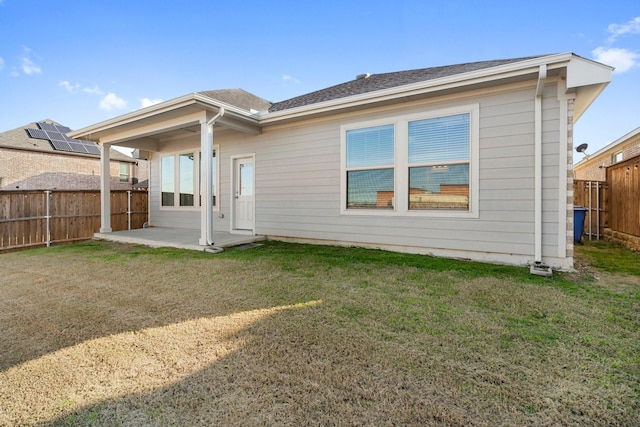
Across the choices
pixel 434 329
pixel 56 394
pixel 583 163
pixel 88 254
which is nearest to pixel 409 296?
pixel 434 329

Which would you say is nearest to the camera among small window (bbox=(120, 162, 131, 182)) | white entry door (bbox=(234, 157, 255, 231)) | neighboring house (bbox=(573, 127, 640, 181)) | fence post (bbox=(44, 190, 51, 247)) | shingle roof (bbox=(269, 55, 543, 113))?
shingle roof (bbox=(269, 55, 543, 113))

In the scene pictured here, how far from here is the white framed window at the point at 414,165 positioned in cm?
480

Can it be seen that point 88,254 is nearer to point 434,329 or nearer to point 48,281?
point 48,281

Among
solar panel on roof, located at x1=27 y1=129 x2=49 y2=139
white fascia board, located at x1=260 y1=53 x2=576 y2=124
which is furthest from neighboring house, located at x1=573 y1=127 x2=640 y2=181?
solar panel on roof, located at x1=27 y1=129 x2=49 y2=139

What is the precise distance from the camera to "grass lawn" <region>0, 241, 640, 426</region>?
1.48 m

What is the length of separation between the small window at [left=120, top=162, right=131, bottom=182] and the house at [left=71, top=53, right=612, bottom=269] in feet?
38.2

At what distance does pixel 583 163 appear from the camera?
12859 millimetres

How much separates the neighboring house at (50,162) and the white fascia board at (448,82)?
13396 millimetres

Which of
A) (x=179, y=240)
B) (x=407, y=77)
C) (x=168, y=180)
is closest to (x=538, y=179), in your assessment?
(x=407, y=77)

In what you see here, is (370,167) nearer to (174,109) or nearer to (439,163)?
(439,163)

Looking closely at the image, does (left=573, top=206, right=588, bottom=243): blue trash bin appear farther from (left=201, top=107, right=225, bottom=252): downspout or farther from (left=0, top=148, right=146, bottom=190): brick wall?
(left=0, top=148, right=146, bottom=190): brick wall

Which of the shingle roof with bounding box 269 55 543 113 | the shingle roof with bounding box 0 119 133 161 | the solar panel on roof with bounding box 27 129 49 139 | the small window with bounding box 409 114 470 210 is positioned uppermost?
the solar panel on roof with bounding box 27 129 49 139

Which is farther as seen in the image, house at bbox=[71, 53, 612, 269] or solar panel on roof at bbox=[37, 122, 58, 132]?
solar panel on roof at bbox=[37, 122, 58, 132]

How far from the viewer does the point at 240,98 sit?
964 cm
